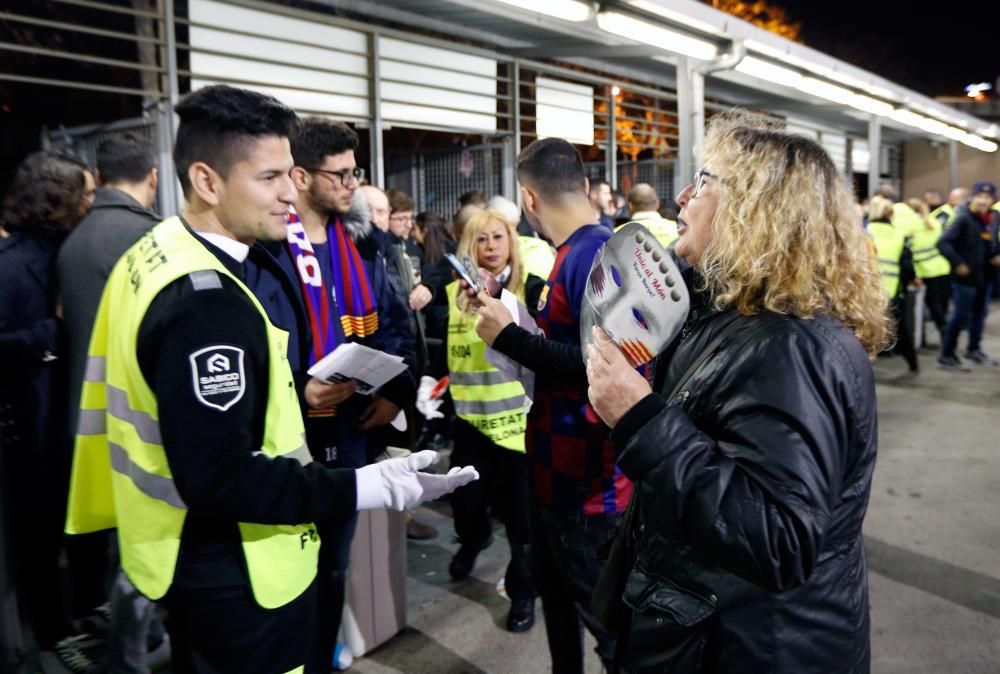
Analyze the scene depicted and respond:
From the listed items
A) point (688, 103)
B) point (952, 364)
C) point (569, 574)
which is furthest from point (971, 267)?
point (569, 574)

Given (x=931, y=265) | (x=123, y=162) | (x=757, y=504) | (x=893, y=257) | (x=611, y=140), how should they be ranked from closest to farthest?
(x=757, y=504)
(x=123, y=162)
(x=893, y=257)
(x=611, y=140)
(x=931, y=265)

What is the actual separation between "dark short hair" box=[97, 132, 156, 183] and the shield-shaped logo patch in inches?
96.2

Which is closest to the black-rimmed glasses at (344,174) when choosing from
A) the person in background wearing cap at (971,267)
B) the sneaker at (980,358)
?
the person in background wearing cap at (971,267)

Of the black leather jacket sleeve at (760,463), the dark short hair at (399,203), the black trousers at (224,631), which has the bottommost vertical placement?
the black trousers at (224,631)

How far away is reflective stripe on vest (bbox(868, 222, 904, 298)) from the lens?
8.89 metres

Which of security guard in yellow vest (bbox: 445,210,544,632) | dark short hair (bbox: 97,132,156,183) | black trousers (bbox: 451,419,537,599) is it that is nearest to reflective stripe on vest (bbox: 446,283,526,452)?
security guard in yellow vest (bbox: 445,210,544,632)

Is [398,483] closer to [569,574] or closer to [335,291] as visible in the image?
[569,574]

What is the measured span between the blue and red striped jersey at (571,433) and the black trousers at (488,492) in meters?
1.11

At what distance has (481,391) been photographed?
155 inches

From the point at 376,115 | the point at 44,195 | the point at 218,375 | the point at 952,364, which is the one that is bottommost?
the point at 952,364

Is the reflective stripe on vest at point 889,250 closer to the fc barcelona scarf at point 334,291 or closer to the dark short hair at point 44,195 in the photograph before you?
the fc barcelona scarf at point 334,291

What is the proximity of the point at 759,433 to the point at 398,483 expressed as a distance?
83 centimetres

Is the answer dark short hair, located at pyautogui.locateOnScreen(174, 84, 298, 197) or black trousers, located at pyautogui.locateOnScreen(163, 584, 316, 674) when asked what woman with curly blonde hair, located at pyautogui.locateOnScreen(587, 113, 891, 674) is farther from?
dark short hair, located at pyautogui.locateOnScreen(174, 84, 298, 197)

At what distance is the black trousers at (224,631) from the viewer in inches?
67.3
